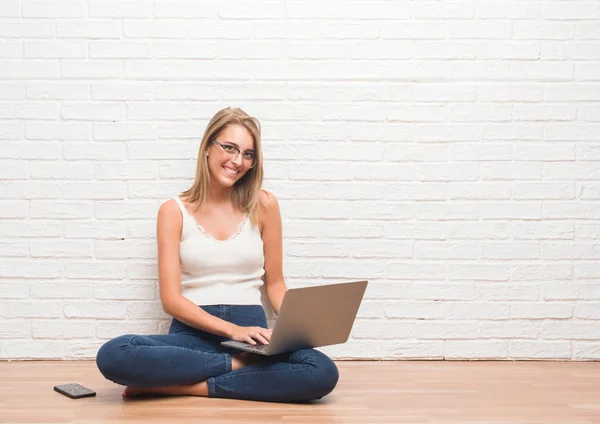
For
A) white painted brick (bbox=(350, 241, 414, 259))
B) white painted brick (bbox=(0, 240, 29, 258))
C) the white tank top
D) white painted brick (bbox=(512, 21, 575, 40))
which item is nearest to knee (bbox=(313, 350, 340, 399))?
the white tank top

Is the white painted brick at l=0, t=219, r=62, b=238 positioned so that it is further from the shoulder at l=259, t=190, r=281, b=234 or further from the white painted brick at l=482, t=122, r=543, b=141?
the white painted brick at l=482, t=122, r=543, b=141

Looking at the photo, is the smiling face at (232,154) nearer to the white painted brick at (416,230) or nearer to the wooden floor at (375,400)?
the white painted brick at (416,230)

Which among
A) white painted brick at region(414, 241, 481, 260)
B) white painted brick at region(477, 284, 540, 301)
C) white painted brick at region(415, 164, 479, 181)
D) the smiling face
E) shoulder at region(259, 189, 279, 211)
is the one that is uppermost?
the smiling face

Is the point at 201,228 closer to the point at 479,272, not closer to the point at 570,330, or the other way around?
the point at 479,272

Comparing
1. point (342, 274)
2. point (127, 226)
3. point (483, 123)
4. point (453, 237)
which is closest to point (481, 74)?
point (483, 123)

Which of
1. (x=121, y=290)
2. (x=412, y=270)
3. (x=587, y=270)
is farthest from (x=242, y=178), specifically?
(x=587, y=270)

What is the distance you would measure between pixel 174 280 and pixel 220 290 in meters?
0.18

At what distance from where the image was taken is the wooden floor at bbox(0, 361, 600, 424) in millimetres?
2395

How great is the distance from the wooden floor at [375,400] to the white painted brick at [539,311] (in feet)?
0.70

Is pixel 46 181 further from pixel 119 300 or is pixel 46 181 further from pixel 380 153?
pixel 380 153

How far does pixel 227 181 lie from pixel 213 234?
0.21m

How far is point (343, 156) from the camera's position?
128 inches

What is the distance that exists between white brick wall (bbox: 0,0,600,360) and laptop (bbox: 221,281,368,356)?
61cm

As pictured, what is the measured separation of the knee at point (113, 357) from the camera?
2535 millimetres
